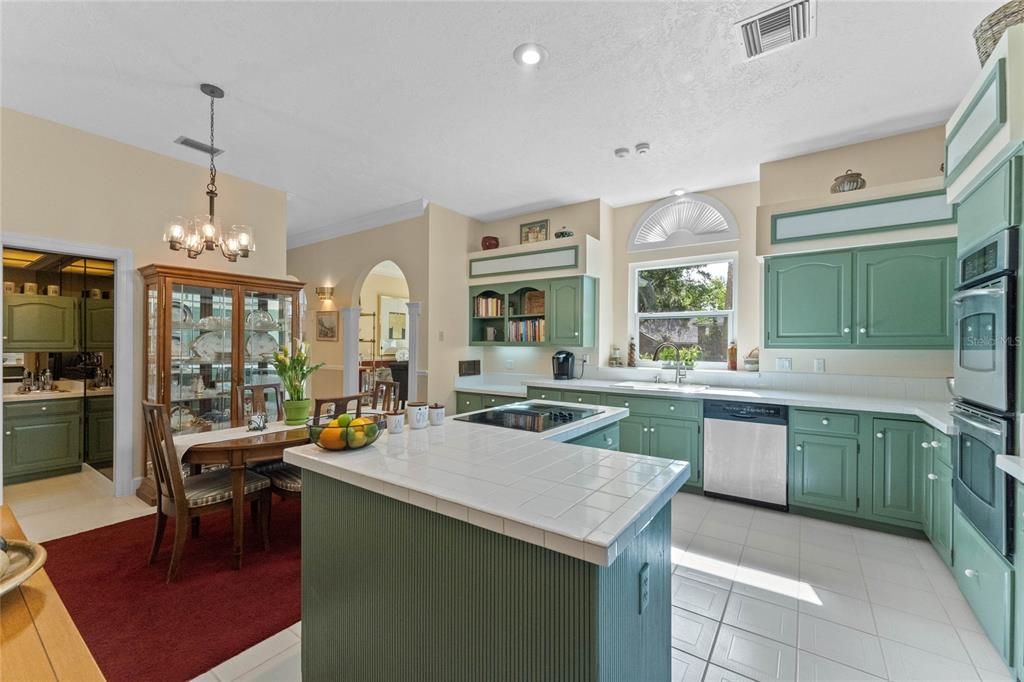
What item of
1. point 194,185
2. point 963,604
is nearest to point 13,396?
point 194,185

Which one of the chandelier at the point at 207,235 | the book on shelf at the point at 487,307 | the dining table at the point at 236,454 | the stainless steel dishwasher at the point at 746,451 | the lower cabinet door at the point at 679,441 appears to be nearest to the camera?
the dining table at the point at 236,454

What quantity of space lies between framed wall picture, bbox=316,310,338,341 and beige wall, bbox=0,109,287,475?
176 cm

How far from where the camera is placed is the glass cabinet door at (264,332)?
4145 millimetres

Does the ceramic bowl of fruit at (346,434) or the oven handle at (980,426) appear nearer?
→ the ceramic bowl of fruit at (346,434)

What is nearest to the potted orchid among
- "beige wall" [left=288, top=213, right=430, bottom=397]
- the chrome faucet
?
"beige wall" [left=288, top=213, right=430, bottom=397]

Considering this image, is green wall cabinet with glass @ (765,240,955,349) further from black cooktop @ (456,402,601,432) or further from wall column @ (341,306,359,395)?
wall column @ (341,306,359,395)

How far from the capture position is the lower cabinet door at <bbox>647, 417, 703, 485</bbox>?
3789 mm

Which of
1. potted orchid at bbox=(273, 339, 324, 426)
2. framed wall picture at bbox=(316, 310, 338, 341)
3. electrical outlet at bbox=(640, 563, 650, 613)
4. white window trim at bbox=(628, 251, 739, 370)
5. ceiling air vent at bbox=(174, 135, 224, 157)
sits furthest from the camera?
framed wall picture at bbox=(316, 310, 338, 341)

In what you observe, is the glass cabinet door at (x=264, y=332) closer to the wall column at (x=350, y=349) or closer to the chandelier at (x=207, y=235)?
the chandelier at (x=207, y=235)

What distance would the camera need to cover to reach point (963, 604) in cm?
224

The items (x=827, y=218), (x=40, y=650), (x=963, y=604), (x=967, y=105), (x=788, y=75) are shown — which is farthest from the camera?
(x=827, y=218)

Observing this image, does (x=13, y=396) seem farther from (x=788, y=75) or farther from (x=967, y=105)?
(x=967, y=105)

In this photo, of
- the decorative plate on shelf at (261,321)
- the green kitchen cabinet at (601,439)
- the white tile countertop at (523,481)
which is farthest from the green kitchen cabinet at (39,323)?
the green kitchen cabinet at (601,439)

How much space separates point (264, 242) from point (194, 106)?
1669 millimetres
